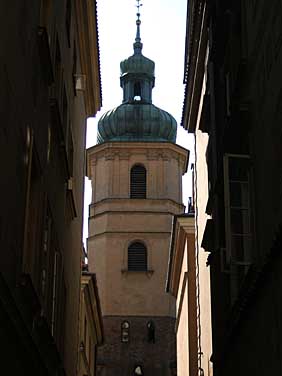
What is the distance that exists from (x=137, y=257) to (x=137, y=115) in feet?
32.6

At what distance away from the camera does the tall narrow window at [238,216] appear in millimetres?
12055

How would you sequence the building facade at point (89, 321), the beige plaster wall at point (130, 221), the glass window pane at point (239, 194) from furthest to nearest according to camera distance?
the beige plaster wall at point (130, 221) → the building facade at point (89, 321) → the glass window pane at point (239, 194)

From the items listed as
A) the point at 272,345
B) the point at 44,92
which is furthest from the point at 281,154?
the point at 44,92

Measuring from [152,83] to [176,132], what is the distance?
456cm

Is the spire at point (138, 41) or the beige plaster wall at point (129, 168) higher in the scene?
the spire at point (138, 41)

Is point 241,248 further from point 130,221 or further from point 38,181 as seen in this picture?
point 130,221

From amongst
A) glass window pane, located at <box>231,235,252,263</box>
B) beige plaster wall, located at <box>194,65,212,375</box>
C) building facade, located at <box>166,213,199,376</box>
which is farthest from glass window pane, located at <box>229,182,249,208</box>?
building facade, located at <box>166,213,199,376</box>

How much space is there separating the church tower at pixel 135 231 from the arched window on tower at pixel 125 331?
0.16 ft

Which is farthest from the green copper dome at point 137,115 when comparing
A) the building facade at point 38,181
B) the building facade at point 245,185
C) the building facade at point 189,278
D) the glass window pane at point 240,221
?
the glass window pane at point 240,221

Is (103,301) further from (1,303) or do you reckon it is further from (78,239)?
(1,303)

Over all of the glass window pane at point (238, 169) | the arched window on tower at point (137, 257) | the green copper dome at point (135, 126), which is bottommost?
the glass window pane at point (238, 169)

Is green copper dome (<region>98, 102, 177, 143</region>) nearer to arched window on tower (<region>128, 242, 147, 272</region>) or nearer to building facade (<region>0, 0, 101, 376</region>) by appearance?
arched window on tower (<region>128, 242, 147, 272</region>)

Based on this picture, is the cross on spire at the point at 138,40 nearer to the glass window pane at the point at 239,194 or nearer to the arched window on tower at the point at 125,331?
the arched window on tower at the point at 125,331

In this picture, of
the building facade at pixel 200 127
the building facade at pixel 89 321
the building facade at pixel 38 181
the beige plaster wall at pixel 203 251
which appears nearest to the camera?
the building facade at pixel 38 181
